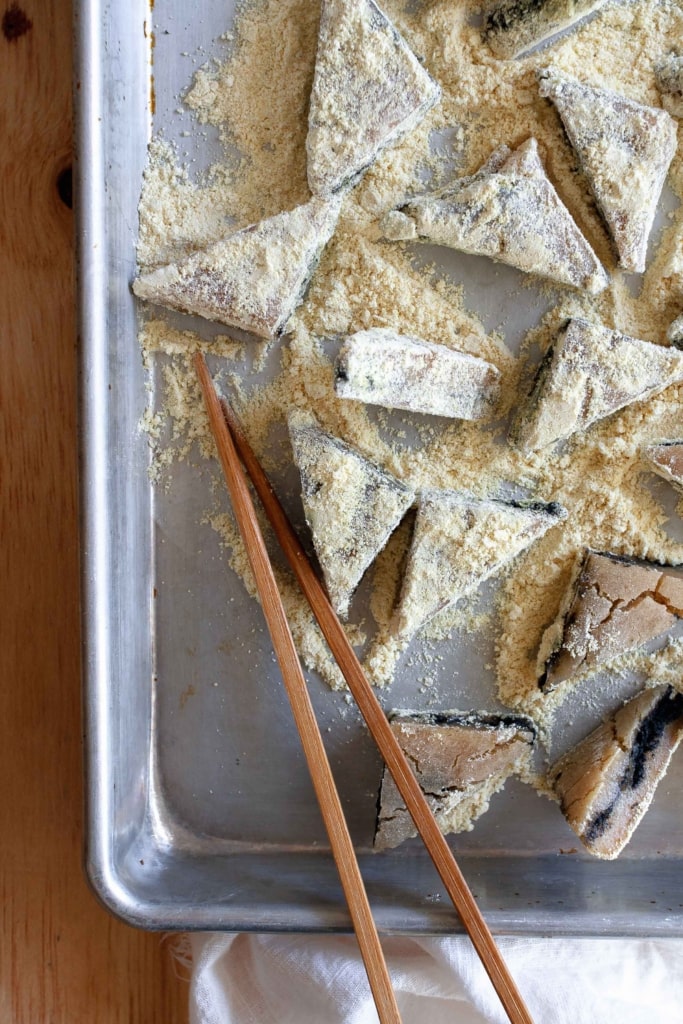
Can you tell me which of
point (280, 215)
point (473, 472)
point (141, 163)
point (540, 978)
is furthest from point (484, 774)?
point (141, 163)

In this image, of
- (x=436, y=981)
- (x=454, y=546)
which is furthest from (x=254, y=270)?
(x=436, y=981)

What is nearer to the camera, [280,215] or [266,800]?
[280,215]

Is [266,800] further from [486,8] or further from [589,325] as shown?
[486,8]

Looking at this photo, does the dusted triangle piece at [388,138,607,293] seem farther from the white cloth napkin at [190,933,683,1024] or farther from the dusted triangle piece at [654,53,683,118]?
the white cloth napkin at [190,933,683,1024]

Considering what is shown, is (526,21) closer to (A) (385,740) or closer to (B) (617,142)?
(B) (617,142)

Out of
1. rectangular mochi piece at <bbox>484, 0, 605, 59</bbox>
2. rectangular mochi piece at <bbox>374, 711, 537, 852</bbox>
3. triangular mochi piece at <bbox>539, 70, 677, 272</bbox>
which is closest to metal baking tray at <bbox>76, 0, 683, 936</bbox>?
rectangular mochi piece at <bbox>374, 711, 537, 852</bbox>

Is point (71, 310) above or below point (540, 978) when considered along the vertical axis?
above

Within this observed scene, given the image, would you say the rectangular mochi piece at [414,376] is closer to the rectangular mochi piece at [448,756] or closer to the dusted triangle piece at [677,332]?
the dusted triangle piece at [677,332]

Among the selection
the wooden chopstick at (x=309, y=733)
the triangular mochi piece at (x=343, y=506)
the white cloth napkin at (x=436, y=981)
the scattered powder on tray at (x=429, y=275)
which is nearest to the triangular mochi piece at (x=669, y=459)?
the scattered powder on tray at (x=429, y=275)
